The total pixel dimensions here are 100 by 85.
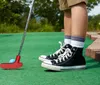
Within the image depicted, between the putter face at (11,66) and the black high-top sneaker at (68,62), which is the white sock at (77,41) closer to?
the black high-top sneaker at (68,62)

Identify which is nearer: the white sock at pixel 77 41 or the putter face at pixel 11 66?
the white sock at pixel 77 41

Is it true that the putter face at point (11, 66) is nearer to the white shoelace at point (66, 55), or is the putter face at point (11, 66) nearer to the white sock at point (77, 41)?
the white shoelace at point (66, 55)

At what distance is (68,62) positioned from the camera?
1.99 m

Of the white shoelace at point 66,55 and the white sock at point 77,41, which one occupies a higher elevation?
the white sock at point 77,41

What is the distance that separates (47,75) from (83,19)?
0.44 meters

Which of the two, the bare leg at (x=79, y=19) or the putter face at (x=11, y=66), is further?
the putter face at (x=11, y=66)

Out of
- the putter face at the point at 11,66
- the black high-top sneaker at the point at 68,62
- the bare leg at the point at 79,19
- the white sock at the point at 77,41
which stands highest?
the bare leg at the point at 79,19

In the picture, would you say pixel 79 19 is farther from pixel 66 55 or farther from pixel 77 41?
pixel 66 55

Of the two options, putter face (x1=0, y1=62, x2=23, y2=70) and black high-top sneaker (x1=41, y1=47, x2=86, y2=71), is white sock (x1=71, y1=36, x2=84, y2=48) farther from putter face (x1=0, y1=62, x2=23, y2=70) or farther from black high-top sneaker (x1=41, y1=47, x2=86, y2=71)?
putter face (x1=0, y1=62, x2=23, y2=70)

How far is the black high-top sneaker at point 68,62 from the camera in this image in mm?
1965

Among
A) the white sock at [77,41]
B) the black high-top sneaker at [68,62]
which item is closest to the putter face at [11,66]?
the black high-top sneaker at [68,62]

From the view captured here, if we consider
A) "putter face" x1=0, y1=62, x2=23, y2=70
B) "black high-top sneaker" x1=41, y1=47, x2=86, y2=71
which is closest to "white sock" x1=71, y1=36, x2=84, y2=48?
"black high-top sneaker" x1=41, y1=47, x2=86, y2=71

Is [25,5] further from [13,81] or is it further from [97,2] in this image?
[13,81]

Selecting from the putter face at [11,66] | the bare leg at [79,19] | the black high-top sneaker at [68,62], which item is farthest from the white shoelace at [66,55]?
the putter face at [11,66]
